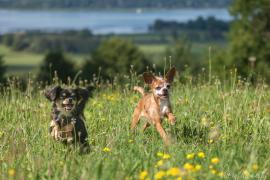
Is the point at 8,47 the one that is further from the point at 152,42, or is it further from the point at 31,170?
the point at 31,170

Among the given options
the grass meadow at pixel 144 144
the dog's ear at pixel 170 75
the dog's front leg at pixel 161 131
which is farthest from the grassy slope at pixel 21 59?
the dog's front leg at pixel 161 131

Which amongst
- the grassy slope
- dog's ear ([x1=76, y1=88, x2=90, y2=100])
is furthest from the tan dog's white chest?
the grassy slope

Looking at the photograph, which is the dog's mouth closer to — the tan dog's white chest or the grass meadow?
the grass meadow

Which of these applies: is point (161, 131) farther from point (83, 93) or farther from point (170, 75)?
point (83, 93)

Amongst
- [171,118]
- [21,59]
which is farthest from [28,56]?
[171,118]

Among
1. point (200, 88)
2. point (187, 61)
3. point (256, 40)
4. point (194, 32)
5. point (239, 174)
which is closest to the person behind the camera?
point (239, 174)

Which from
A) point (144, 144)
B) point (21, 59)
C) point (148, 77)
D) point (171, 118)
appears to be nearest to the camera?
point (144, 144)

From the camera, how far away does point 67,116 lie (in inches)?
285

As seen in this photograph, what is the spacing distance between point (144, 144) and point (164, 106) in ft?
3.47

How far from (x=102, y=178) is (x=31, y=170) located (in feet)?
3.43

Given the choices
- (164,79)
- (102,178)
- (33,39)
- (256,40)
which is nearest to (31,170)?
(102,178)

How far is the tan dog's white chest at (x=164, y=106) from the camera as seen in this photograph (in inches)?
336

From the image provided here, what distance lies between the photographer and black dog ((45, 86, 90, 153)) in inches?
284

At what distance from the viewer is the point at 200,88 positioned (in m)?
11.9
